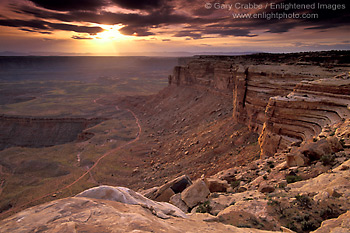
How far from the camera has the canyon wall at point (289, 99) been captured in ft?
43.4

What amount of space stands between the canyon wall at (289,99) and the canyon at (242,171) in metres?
0.07

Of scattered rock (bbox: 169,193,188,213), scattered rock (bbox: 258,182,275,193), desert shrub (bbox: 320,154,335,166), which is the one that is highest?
desert shrub (bbox: 320,154,335,166)

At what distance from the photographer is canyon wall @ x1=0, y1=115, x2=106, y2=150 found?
50.5 meters

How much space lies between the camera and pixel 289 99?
14.6m

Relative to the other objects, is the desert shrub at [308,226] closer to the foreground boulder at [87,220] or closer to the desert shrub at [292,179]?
the foreground boulder at [87,220]

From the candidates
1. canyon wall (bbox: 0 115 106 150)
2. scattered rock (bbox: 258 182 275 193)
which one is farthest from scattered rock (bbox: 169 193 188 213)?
canyon wall (bbox: 0 115 106 150)

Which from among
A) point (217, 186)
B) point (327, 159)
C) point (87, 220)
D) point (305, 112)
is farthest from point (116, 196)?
point (305, 112)

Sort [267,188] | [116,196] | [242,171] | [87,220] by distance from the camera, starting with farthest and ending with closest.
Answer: [242,171] → [267,188] → [116,196] → [87,220]

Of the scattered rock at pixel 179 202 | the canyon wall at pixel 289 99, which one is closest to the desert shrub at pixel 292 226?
→ the scattered rock at pixel 179 202

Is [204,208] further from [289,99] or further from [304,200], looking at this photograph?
[289,99]

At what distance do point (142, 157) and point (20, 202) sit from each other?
50.9 ft

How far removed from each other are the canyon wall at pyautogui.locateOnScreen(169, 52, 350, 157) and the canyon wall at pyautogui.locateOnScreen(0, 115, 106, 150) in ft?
124

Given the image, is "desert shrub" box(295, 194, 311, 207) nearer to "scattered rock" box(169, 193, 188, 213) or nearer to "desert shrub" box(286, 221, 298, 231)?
"desert shrub" box(286, 221, 298, 231)

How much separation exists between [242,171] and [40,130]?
58268 millimetres
